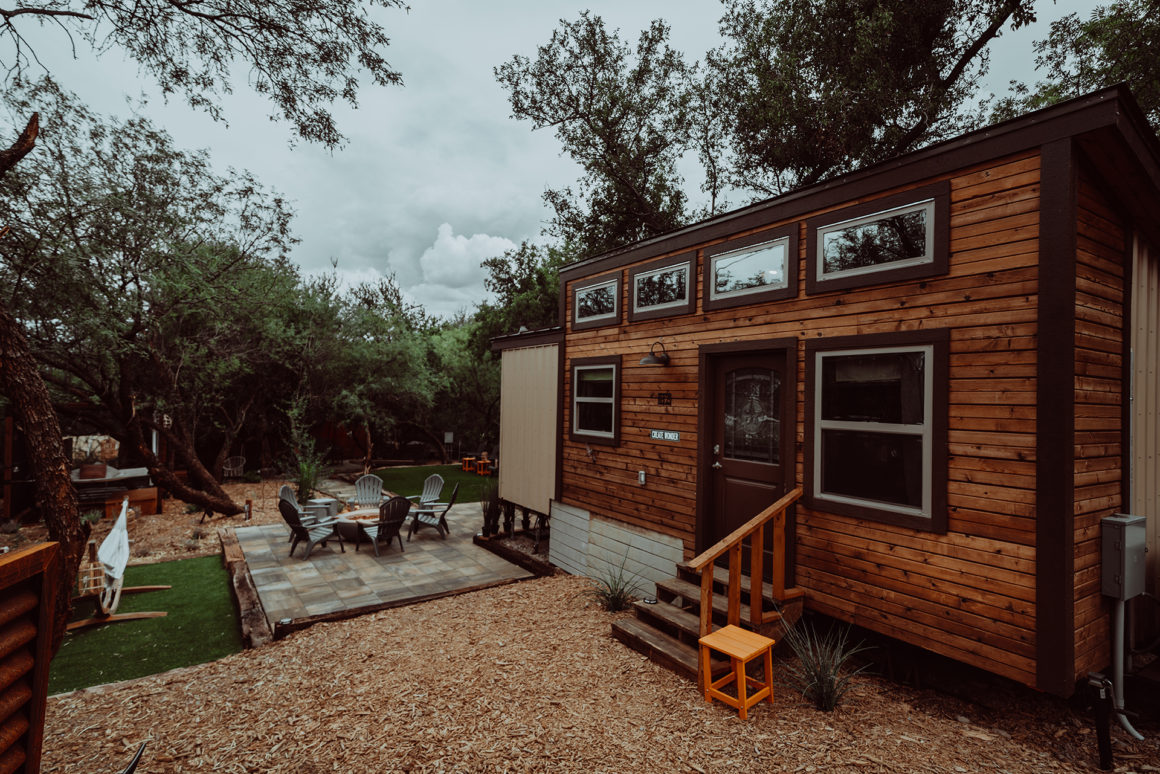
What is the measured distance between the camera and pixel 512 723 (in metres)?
3.21

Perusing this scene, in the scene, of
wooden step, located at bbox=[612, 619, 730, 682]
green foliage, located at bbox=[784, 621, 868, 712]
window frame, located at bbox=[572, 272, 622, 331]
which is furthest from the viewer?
window frame, located at bbox=[572, 272, 622, 331]

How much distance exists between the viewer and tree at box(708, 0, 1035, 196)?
9266 mm

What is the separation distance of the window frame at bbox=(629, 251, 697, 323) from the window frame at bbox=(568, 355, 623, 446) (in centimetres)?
69

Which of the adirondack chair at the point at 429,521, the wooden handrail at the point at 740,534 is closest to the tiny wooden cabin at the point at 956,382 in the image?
the wooden handrail at the point at 740,534

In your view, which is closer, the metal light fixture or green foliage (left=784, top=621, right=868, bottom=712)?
green foliage (left=784, top=621, right=868, bottom=712)

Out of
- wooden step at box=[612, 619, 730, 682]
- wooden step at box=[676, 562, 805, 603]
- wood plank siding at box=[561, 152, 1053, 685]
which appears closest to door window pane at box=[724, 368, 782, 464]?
wood plank siding at box=[561, 152, 1053, 685]

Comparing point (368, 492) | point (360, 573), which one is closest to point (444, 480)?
point (368, 492)

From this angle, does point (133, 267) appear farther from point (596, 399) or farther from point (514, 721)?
point (514, 721)

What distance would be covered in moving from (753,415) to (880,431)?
127cm

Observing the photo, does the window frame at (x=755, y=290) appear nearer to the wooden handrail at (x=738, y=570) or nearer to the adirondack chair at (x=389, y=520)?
the wooden handrail at (x=738, y=570)

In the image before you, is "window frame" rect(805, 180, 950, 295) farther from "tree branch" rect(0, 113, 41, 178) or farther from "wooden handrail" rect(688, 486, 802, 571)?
"tree branch" rect(0, 113, 41, 178)

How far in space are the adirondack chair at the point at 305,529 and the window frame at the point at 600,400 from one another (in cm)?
419

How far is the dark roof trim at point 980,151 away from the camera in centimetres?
299

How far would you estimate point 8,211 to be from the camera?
6254 millimetres
